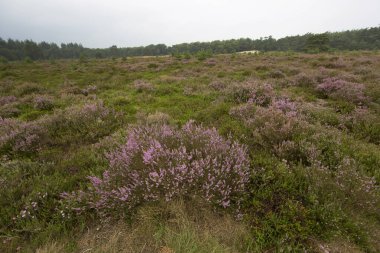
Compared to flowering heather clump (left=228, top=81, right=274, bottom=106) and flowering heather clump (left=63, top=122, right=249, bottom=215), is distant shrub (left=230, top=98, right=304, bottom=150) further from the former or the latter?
flowering heather clump (left=228, top=81, right=274, bottom=106)

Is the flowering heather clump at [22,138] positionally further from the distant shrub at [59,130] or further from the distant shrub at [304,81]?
the distant shrub at [304,81]

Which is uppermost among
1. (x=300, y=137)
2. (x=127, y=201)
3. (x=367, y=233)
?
(x=300, y=137)

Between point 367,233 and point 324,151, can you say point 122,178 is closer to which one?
point 367,233

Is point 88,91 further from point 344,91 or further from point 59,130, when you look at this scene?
point 344,91

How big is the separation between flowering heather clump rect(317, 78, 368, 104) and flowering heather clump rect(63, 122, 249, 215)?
633cm

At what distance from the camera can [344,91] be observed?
25.1ft

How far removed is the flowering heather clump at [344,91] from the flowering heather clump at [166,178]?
249 inches

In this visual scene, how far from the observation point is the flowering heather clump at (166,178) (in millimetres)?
2828

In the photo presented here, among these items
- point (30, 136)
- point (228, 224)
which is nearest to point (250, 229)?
point (228, 224)

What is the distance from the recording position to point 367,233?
2449 mm

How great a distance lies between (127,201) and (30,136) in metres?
3.94

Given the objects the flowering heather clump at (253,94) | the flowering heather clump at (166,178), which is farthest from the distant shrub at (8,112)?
the flowering heather clump at (253,94)

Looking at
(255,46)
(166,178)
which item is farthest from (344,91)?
(255,46)

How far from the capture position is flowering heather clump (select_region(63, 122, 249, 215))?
9.28 feet
